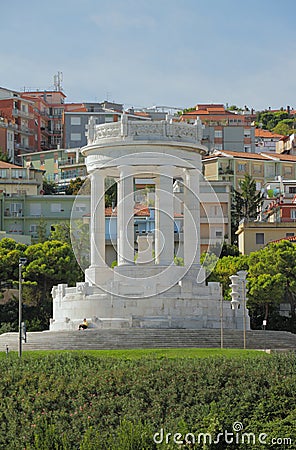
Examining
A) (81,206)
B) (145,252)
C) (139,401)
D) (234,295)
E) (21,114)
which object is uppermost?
(21,114)

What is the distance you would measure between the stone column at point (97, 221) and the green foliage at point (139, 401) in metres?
20.4

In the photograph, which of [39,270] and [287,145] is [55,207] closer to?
[39,270]

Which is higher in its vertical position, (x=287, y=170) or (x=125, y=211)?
(x=287, y=170)

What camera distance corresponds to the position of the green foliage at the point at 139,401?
36906 mm

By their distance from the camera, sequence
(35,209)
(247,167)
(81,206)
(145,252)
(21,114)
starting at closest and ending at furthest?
(145,252)
(81,206)
(35,209)
(247,167)
(21,114)

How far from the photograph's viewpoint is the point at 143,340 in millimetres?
55688

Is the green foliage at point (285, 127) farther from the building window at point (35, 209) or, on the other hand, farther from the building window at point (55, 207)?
the building window at point (35, 209)

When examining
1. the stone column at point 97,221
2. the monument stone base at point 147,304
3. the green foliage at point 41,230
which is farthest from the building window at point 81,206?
the monument stone base at point 147,304

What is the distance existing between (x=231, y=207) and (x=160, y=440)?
7079cm

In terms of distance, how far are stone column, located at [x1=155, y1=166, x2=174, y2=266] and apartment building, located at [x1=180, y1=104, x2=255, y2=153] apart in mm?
55375

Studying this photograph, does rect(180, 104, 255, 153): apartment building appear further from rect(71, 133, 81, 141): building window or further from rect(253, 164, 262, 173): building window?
rect(71, 133, 81, 141): building window

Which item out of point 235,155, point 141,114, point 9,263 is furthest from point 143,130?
point 141,114

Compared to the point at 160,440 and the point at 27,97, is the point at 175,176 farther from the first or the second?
the point at 27,97

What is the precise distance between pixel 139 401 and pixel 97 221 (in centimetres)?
2620
